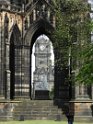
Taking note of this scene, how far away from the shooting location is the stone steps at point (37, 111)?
1729 inches

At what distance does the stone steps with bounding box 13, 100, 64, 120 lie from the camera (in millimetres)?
43906

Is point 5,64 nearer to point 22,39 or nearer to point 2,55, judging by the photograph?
point 2,55

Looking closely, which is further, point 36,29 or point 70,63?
point 36,29

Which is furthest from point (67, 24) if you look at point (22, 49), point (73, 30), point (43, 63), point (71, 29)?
point (43, 63)

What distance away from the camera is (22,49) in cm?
4753

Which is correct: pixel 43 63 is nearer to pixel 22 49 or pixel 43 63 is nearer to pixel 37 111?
pixel 22 49

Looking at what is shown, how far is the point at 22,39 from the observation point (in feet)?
157

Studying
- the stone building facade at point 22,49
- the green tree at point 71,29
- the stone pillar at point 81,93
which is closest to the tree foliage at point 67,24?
the green tree at point 71,29

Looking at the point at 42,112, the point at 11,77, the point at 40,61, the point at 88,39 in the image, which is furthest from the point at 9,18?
the point at 40,61

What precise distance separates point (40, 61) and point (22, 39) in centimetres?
8577

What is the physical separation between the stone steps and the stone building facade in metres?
0.66

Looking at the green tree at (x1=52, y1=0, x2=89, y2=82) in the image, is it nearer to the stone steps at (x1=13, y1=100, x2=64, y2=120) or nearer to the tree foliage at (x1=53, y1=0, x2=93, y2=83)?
the tree foliage at (x1=53, y1=0, x2=93, y2=83)

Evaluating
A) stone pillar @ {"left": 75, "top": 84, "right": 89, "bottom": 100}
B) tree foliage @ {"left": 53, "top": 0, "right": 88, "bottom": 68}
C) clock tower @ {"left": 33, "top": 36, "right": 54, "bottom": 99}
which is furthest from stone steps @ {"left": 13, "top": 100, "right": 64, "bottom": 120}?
clock tower @ {"left": 33, "top": 36, "right": 54, "bottom": 99}

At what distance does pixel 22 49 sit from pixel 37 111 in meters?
6.25
